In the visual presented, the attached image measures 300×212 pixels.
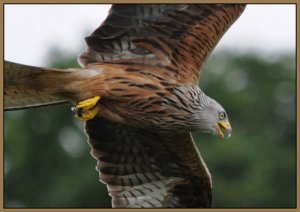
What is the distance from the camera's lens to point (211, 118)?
1468 cm

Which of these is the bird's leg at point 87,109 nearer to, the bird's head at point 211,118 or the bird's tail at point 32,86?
the bird's tail at point 32,86

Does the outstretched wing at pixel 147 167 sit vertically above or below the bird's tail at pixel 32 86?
below

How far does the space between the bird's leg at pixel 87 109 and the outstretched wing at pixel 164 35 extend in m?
0.57

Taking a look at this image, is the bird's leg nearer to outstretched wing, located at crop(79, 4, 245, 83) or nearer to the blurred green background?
outstretched wing, located at crop(79, 4, 245, 83)

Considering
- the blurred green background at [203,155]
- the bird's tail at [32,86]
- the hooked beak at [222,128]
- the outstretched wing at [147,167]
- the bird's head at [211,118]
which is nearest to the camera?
the bird's tail at [32,86]

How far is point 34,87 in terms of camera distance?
47.7 feet

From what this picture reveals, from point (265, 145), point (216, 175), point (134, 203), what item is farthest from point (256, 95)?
point (134, 203)

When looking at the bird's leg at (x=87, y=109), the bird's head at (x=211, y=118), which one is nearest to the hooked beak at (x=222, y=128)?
the bird's head at (x=211, y=118)

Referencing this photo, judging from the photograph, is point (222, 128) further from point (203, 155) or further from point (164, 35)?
point (203, 155)

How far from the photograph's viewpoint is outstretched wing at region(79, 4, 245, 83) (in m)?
14.4

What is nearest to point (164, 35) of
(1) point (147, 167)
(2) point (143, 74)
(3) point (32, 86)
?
(2) point (143, 74)

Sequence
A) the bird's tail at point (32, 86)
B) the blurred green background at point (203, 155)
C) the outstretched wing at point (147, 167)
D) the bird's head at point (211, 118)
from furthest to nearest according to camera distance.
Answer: the blurred green background at point (203, 155) → the outstretched wing at point (147, 167) → the bird's head at point (211, 118) → the bird's tail at point (32, 86)

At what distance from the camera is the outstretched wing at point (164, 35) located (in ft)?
47.1

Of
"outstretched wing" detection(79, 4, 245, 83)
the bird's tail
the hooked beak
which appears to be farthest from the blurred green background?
"outstretched wing" detection(79, 4, 245, 83)
